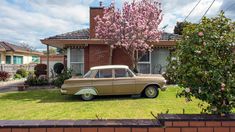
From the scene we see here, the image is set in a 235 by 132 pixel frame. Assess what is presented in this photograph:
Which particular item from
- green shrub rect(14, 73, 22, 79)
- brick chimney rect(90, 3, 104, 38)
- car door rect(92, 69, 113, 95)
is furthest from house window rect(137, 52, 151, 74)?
green shrub rect(14, 73, 22, 79)

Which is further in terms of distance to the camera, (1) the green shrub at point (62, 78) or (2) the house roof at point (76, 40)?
(2) the house roof at point (76, 40)

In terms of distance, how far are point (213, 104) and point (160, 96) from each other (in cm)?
947

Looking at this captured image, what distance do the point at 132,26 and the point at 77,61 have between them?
4.47 metres

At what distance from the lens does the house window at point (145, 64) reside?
19828 millimetres

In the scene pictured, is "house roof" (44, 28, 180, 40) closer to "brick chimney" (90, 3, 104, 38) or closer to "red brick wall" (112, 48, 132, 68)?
"brick chimney" (90, 3, 104, 38)

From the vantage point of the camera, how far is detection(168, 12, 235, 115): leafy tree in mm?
4332

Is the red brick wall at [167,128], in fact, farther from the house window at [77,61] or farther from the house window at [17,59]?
the house window at [17,59]

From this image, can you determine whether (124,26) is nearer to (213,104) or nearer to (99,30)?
(99,30)

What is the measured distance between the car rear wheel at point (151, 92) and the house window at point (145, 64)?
6231 mm

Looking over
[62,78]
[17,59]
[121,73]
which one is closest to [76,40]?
[62,78]

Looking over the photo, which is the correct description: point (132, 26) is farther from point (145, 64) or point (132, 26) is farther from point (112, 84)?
point (112, 84)

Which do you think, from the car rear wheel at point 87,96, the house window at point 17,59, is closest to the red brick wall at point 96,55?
the car rear wheel at point 87,96

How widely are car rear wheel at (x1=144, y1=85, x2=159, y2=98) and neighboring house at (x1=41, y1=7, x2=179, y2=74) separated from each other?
5580mm

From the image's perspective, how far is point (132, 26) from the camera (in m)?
17.2
